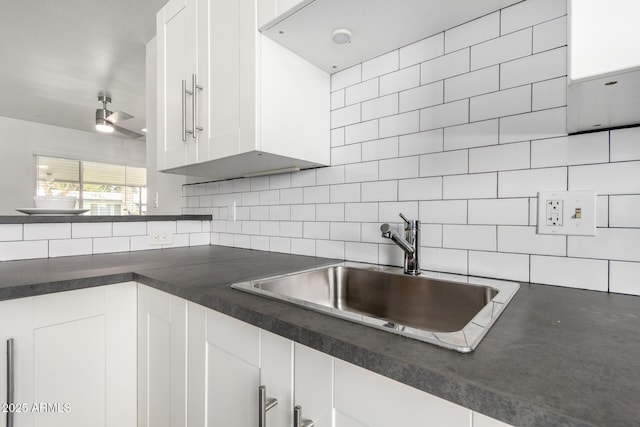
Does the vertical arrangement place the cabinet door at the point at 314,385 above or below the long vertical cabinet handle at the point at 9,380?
above

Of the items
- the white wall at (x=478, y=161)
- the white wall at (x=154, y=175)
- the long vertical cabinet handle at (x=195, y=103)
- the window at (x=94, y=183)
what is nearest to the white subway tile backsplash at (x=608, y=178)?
the white wall at (x=478, y=161)

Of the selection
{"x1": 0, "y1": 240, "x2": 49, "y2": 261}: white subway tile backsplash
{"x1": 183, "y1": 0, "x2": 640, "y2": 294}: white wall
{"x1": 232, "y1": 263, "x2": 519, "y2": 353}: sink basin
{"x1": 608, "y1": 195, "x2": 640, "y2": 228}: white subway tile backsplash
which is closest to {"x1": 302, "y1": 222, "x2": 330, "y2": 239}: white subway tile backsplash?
{"x1": 183, "y1": 0, "x2": 640, "y2": 294}: white wall

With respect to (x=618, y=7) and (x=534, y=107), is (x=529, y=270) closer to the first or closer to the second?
(x=534, y=107)

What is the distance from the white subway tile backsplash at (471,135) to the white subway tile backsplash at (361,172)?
28 centimetres

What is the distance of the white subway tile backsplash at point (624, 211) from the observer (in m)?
0.76

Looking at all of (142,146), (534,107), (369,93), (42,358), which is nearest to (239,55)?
(369,93)

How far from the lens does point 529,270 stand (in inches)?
35.7

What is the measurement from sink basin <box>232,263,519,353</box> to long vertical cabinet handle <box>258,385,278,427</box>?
0.19 meters

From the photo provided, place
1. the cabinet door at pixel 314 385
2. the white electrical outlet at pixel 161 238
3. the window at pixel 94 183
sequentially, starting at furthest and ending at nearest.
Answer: the window at pixel 94 183 → the white electrical outlet at pixel 161 238 → the cabinet door at pixel 314 385

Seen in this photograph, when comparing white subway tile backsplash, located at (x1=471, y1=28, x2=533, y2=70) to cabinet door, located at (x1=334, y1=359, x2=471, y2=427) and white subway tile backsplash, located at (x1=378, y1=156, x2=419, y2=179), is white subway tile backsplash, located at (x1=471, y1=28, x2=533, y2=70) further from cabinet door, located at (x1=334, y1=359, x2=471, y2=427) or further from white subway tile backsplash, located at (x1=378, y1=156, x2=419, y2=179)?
cabinet door, located at (x1=334, y1=359, x2=471, y2=427)

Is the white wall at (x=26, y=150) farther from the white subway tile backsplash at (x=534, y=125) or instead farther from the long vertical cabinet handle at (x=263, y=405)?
the white subway tile backsplash at (x=534, y=125)

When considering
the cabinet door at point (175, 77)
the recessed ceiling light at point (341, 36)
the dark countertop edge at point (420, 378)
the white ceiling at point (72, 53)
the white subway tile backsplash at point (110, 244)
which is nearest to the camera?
the dark countertop edge at point (420, 378)

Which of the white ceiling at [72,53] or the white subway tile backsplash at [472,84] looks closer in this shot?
the white subway tile backsplash at [472,84]

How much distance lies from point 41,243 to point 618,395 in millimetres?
1868
